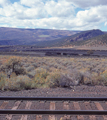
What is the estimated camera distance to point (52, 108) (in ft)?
19.9

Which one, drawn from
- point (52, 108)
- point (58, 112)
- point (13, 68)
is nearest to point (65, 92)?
point (52, 108)

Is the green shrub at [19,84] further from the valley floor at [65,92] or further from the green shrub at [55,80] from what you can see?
the green shrub at [55,80]

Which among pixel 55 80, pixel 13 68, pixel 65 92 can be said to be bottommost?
pixel 65 92

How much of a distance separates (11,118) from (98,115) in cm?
360

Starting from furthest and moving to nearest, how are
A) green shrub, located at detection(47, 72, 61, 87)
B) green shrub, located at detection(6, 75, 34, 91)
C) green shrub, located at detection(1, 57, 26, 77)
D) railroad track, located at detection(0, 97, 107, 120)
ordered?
green shrub, located at detection(1, 57, 26, 77), green shrub, located at detection(47, 72, 61, 87), green shrub, located at detection(6, 75, 34, 91), railroad track, located at detection(0, 97, 107, 120)

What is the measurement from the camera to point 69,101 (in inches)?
261

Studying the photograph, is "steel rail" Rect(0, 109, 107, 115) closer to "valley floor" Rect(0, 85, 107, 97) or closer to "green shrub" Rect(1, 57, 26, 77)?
"valley floor" Rect(0, 85, 107, 97)

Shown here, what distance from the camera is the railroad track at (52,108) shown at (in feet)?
18.1

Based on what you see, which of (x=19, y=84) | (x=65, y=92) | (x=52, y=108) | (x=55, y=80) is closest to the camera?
(x=52, y=108)

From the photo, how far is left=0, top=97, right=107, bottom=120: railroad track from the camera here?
552cm

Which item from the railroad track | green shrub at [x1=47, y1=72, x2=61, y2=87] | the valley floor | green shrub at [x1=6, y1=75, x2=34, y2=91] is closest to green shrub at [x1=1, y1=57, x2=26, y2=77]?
green shrub at [x1=6, y1=75, x2=34, y2=91]

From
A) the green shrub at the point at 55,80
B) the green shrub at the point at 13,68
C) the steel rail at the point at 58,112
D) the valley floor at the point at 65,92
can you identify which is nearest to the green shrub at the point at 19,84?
the valley floor at the point at 65,92

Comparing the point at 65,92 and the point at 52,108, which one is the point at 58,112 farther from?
the point at 65,92

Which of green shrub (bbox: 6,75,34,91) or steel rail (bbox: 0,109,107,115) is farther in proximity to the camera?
green shrub (bbox: 6,75,34,91)
